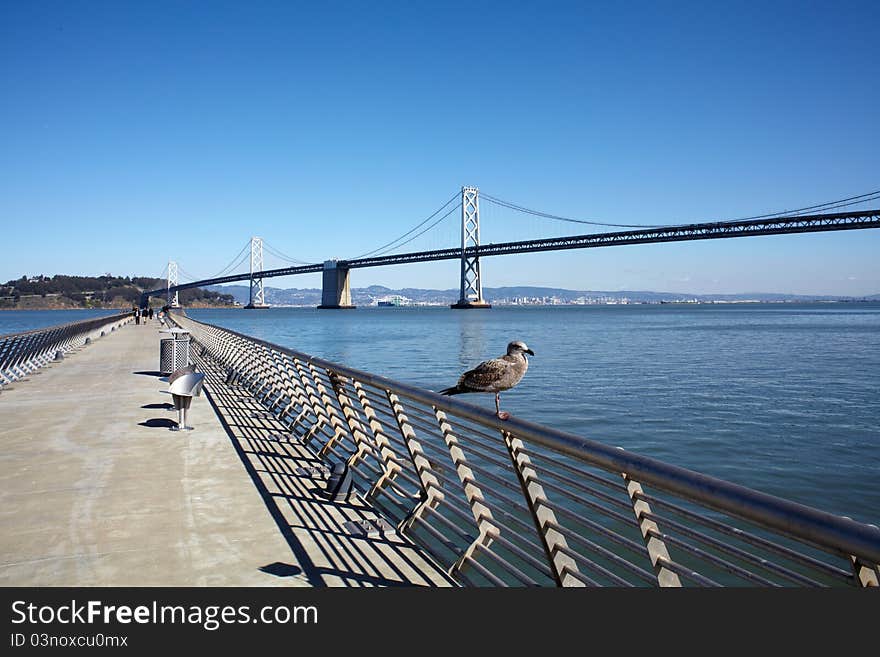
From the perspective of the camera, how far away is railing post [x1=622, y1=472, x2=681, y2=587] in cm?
224

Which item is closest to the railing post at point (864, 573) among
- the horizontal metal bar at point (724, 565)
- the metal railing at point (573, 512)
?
the metal railing at point (573, 512)

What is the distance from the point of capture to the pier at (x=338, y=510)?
2.10 m

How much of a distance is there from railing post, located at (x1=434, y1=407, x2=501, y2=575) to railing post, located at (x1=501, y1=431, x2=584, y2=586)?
1.70 feet

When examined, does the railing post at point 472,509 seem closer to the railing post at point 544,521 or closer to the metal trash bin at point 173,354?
the railing post at point 544,521

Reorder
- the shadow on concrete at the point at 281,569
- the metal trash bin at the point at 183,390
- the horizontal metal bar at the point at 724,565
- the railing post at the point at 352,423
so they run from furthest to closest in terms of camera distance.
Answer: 1. the metal trash bin at the point at 183,390
2. the railing post at the point at 352,423
3. the shadow on concrete at the point at 281,569
4. the horizontal metal bar at the point at 724,565

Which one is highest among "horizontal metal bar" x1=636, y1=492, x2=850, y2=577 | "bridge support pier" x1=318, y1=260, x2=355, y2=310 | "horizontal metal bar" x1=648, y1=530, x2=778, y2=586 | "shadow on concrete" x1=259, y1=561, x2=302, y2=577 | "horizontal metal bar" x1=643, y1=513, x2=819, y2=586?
"bridge support pier" x1=318, y1=260, x2=355, y2=310

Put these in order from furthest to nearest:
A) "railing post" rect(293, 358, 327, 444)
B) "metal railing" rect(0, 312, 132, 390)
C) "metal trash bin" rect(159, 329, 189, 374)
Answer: "metal trash bin" rect(159, 329, 189, 374) < "metal railing" rect(0, 312, 132, 390) < "railing post" rect(293, 358, 327, 444)

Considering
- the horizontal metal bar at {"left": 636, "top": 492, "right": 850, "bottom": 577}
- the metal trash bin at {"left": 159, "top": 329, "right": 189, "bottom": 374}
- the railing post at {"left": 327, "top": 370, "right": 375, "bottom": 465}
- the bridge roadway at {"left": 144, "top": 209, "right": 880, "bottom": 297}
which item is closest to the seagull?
the horizontal metal bar at {"left": 636, "top": 492, "right": 850, "bottom": 577}

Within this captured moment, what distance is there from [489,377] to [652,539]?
4.63 ft

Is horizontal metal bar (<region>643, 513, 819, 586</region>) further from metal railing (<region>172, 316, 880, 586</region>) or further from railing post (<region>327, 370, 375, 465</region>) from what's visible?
railing post (<region>327, 370, 375, 465</region>)

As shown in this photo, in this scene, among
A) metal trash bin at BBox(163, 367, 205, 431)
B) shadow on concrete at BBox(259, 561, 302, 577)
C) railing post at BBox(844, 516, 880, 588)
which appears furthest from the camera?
metal trash bin at BBox(163, 367, 205, 431)

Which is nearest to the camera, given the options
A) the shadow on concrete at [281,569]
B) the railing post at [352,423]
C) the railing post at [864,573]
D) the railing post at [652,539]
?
the railing post at [864,573]

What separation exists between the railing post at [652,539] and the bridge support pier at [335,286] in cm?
9496

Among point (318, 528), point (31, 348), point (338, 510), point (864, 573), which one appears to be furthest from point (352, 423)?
point (31, 348)
